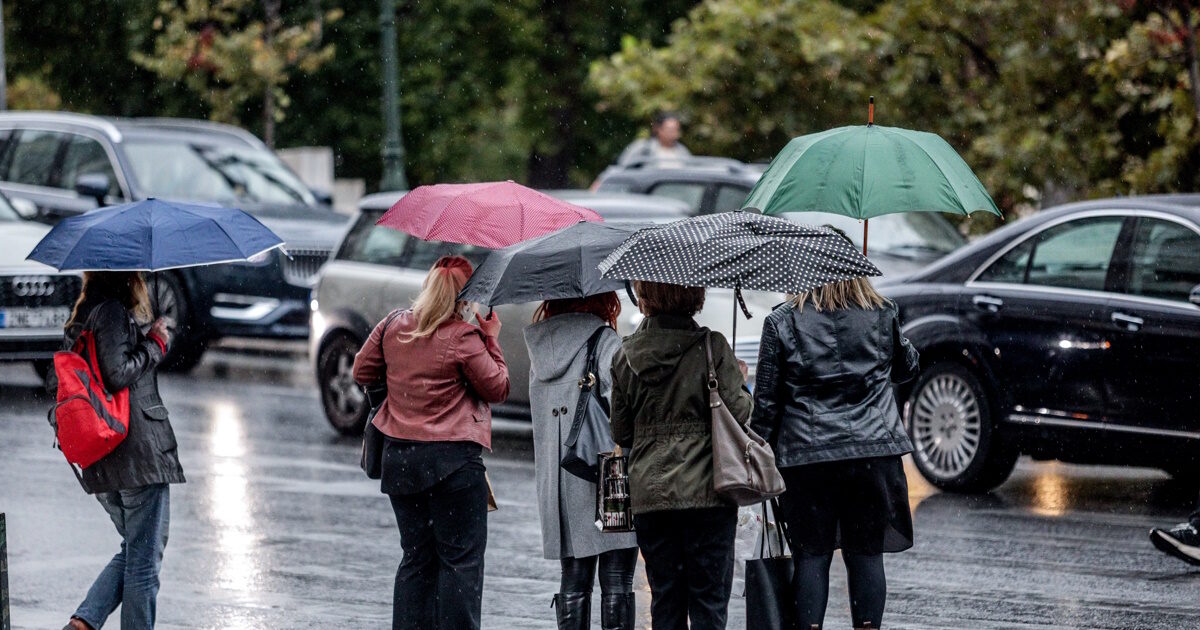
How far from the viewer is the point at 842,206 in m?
6.57

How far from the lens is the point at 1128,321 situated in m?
9.89

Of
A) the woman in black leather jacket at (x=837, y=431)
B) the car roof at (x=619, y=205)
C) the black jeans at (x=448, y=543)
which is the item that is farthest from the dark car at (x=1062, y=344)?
the black jeans at (x=448, y=543)

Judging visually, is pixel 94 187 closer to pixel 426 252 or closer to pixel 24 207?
pixel 24 207

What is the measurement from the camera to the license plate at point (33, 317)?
13.6 metres

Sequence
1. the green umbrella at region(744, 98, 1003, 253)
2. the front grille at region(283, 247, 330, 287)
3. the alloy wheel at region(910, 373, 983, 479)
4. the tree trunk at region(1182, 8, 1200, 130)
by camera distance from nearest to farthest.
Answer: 1. the green umbrella at region(744, 98, 1003, 253)
2. the alloy wheel at region(910, 373, 983, 479)
3. the tree trunk at region(1182, 8, 1200, 130)
4. the front grille at region(283, 247, 330, 287)

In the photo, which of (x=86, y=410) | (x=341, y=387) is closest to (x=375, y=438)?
(x=86, y=410)

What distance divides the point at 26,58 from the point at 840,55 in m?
20.1

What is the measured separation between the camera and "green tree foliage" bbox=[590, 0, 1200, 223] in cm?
1534

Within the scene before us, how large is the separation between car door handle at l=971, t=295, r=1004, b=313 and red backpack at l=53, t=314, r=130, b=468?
5.66 m

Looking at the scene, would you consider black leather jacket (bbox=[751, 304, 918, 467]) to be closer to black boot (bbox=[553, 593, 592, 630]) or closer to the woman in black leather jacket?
the woman in black leather jacket

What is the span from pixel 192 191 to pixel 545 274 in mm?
11670

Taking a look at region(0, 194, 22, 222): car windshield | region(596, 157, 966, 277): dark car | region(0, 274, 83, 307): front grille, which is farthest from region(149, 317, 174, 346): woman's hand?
region(0, 194, 22, 222): car windshield

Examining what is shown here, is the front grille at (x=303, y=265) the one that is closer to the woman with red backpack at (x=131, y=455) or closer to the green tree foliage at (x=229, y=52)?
the woman with red backpack at (x=131, y=455)

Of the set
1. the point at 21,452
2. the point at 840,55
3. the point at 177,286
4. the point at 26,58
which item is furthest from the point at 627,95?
the point at 26,58
